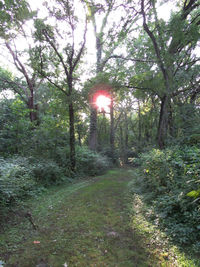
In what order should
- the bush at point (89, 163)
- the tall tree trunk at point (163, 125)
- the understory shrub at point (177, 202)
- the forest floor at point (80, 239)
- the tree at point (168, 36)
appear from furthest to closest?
the bush at point (89, 163) < the tall tree trunk at point (163, 125) < the tree at point (168, 36) < the understory shrub at point (177, 202) < the forest floor at point (80, 239)

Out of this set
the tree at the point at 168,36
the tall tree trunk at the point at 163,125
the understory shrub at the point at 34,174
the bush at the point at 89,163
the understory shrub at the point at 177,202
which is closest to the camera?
the understory shrub at the point at 177,202

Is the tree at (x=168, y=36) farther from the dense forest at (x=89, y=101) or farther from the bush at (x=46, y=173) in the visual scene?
the bush at (x=46, y=173)

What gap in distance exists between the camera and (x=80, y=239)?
267 centimetres

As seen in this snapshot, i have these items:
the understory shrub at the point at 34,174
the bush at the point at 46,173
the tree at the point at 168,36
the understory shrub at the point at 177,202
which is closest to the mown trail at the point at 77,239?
the understory shrub at the point at 177,202

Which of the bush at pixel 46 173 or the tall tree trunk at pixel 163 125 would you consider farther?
the tall tree trunk at pixel 163 125

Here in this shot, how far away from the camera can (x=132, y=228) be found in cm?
304

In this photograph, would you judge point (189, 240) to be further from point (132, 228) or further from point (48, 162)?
point (48, 162)

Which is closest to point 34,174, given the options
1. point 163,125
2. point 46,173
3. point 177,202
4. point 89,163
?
point 46,173

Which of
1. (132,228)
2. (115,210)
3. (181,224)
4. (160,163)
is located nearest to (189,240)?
(181,224)

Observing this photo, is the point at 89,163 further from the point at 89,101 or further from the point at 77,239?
the point at 77,239

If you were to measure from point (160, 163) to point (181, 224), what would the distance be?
2024 mm

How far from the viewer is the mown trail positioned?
85.7 inches

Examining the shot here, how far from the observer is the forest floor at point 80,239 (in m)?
2.17

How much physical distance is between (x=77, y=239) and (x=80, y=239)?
5 centimetres
